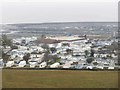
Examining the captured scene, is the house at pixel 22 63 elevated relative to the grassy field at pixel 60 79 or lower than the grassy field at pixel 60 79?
elevated

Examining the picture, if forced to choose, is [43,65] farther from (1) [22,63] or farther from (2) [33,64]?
(1) [22,63]

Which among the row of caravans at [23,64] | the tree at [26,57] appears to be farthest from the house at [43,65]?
the tree at [26,57]

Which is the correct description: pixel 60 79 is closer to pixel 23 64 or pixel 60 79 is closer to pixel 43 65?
pixel 43 65

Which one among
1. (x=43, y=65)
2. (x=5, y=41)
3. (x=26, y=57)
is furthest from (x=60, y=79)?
(x=5, y=41)

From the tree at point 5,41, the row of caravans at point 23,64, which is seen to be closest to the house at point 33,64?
the row of caravans at point 23,64

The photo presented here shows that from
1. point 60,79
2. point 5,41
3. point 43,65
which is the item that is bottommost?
point 60,79

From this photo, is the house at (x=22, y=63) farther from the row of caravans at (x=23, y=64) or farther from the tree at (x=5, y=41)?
the tree at (x=5, y=41)

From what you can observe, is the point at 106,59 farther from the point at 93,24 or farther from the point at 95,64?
the point at 93,24

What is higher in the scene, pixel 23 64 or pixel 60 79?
pixel 23 64

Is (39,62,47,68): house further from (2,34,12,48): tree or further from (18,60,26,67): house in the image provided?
(2,34,12,48): tree

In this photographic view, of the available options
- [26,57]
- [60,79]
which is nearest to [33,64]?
[26,57]

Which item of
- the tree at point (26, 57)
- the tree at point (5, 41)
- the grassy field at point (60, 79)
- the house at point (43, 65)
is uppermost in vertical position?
the tree at point (5, 41)
